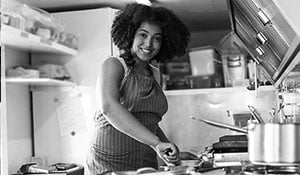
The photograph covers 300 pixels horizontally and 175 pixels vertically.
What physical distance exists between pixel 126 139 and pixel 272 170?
Answer: 793 mm

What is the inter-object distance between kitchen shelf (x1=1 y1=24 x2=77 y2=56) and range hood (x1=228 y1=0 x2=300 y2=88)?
1.08 m

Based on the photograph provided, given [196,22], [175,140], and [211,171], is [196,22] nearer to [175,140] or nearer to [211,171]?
[175,140]

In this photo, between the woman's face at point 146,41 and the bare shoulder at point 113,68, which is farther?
the woman's face at point 146,41

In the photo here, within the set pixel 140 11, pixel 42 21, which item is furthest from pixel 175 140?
pixel 140 11

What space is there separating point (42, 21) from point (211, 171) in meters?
1.73

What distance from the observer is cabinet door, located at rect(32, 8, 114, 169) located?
10.9 ft

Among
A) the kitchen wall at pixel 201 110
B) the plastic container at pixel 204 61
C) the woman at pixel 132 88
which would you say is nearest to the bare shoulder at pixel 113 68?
the woman at pixel 132 88

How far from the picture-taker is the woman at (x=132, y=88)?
1.91 meters

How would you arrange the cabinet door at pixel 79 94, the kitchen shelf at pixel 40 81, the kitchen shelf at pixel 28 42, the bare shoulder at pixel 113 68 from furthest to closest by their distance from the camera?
the cabinet door at pixel 79 94
the kitchen shelf at pixel 40 81
the kitchen shelf at pixel 28 42
the bare shoulder at pixel 113 68

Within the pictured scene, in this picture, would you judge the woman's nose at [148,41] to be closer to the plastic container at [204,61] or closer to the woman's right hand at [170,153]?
the woman's right hand at [170,153]

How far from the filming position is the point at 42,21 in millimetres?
2762

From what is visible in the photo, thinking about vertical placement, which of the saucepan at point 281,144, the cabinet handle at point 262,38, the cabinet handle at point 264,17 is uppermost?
the cabinet handle at point 264,17

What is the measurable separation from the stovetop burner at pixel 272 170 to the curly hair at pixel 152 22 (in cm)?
85

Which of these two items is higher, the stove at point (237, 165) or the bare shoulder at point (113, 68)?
the bare shoulder at point (113, 68)
